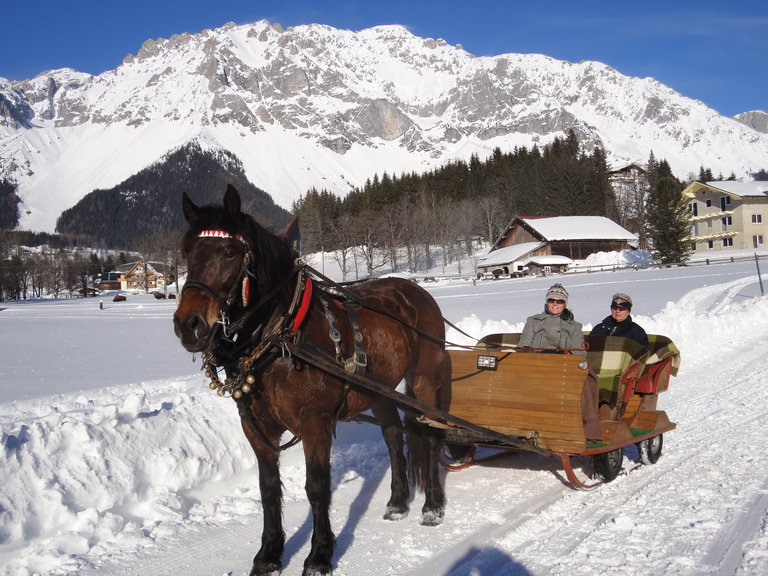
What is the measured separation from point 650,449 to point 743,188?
69.6 metres

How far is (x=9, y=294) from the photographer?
81.4 meters

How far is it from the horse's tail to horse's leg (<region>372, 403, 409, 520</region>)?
0.26 feet

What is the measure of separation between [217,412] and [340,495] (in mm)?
1922

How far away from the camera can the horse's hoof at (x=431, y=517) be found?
15.8ft

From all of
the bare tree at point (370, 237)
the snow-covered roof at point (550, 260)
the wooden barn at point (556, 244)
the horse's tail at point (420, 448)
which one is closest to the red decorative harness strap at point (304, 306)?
the horse's tail at point (420, 448)

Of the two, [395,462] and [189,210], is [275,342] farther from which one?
[395,462]

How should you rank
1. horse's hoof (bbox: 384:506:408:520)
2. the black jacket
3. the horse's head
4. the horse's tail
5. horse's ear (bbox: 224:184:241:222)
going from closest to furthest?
the horse's head, horse's ear (bbox: 224:184:241:222), horse's hoof (bbox: 384:506:408:520), the horse's tail, the black jacket

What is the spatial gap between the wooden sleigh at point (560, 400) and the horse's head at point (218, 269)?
2.46 metres

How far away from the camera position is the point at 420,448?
545 cm

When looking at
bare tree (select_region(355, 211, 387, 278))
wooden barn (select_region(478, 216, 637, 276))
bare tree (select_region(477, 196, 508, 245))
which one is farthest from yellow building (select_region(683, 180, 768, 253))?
bare tree (select_region(355, 211, 387, 278))

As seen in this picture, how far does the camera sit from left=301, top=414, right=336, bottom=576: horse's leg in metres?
4.02

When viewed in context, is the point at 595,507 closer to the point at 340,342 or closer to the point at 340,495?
the point at 340,495

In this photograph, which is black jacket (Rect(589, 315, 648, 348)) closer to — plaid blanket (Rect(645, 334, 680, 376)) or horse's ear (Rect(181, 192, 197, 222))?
→ plaid blanket (Rect(645, 334, 680, 376))

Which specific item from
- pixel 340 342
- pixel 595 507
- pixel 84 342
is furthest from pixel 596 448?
pixel 84 342
